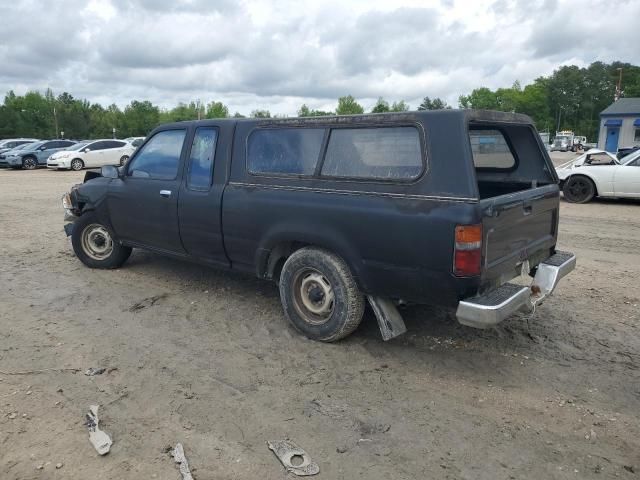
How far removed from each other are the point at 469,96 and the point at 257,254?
393 ft

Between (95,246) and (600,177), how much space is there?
11235mm

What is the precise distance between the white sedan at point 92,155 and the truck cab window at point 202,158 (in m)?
20.0

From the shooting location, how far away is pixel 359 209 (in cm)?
388

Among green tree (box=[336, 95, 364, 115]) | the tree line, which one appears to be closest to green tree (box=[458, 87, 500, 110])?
the tree line

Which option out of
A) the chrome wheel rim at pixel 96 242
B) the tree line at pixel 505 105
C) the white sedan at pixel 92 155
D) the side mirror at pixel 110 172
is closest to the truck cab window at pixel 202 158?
the side mirror at pixel 110 172

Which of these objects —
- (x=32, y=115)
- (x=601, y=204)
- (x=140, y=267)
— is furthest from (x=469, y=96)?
(x=140, y=267)

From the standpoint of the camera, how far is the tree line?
88.5 m

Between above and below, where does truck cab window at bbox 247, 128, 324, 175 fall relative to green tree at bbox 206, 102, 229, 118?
below

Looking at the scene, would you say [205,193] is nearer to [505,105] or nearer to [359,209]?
[359,209]

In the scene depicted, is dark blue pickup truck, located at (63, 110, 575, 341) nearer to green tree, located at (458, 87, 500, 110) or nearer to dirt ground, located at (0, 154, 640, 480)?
dirt ground, located at (0, 154, 640, 480)

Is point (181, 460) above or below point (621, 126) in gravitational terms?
below

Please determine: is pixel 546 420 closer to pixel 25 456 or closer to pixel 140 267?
pixel 25 456

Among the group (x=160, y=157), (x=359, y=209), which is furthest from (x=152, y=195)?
(x=359, y=209)

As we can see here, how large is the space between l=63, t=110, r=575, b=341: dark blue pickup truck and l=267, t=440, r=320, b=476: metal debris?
1.32 meters
